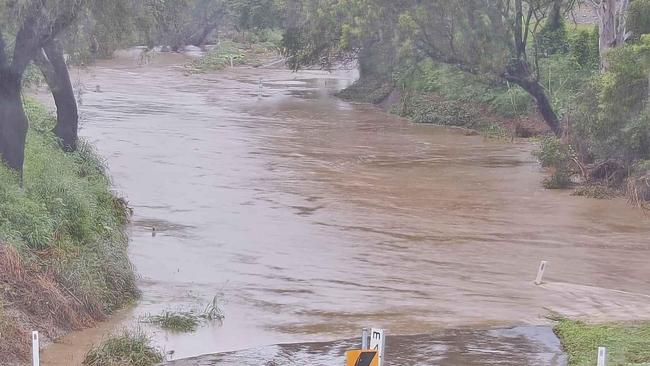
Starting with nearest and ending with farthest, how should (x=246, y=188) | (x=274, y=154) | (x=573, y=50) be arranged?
1. (x=246, y=188)
2. (x=274, y=154)
3. (x=573, y=50)

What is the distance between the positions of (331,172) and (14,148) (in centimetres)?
1194

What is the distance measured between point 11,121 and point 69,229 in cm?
224

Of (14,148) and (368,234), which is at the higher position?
(14,148)

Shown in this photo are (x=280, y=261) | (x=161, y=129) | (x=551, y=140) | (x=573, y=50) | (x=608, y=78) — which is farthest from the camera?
(x=573, y=50)

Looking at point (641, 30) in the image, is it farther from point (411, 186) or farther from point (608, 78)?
point (411, 186)

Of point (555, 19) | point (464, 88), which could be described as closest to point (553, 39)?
point (555, 19)

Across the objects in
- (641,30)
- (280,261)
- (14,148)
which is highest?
(641,30)

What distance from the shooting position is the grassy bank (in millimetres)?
12539

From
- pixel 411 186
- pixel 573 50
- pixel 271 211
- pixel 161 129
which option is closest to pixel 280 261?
pixel 271 211

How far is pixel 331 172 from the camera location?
27.7 metres

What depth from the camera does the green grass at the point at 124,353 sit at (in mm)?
11578

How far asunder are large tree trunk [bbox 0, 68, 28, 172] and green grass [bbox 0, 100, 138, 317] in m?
0.50

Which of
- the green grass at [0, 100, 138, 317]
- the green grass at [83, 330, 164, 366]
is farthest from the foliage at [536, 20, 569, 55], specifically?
the green grass at [83, 330, 164, 366]

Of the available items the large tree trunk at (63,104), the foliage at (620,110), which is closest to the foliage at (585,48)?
the foliage at (620,110)
